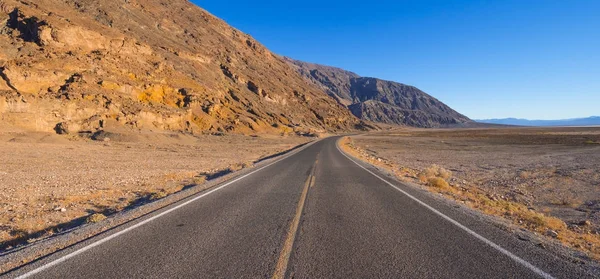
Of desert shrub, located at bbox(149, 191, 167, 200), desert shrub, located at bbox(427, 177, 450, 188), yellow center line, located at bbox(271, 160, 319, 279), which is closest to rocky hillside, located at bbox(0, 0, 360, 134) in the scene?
desert shrub, located at bbox(149, 191, 167, 200)

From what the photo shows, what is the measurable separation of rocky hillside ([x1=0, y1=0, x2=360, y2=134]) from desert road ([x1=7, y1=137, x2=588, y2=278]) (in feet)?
124

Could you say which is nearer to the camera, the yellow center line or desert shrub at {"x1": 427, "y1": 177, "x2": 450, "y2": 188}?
the yellow center line

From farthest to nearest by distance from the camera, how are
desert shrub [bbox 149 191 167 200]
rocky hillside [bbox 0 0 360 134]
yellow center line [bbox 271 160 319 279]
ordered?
rocky hillside [bbox 0 0 360 134]
desert shrub [bbox 149 191 167 200]
yellow center line [bbox 271 160 319 279]

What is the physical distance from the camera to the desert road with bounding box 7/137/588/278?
4.23 meters

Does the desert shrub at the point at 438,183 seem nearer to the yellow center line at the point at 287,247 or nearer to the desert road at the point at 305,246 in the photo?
the desert road at the point at 305,246

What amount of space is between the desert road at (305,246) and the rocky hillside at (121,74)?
3765cm

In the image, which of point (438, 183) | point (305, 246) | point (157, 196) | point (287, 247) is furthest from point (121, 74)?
point (305, 246)

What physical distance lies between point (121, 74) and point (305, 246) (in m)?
53.5

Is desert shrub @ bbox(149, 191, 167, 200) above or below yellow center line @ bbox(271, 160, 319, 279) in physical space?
below

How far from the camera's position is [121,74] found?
4866 cm

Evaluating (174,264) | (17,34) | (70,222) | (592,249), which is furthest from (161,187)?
(17,34)

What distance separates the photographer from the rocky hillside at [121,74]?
1419 inches

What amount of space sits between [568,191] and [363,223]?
1334cm

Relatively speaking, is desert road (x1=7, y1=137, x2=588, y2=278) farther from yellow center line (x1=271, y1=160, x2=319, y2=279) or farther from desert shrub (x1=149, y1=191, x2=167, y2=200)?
desert shrub (x1=149, y1=191, x2=167, y2=200)
